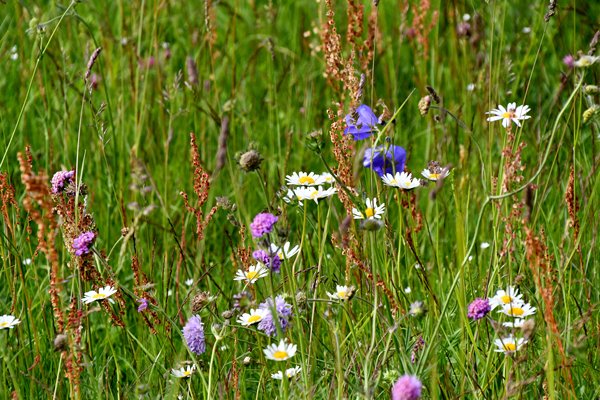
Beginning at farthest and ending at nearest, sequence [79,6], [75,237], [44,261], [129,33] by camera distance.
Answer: [79,6]
[129,33]
[44,261]
[75,237]

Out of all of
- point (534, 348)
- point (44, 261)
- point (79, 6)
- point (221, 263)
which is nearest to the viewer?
point (534, 348)

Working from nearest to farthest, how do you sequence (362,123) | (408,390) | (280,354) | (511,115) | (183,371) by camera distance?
(408,390)
(280,354)
(183,371)
(511,115)
(362,123)

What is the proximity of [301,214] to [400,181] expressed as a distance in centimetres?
24

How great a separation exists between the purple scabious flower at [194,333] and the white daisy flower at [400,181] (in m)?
0.45

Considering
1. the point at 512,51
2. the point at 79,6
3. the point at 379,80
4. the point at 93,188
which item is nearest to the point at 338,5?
the point at 379,80

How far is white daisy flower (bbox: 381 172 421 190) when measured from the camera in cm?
176

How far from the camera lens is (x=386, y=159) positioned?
6.33 ft

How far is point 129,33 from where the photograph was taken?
11.7ft

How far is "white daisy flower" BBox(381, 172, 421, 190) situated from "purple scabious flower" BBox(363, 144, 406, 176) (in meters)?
0.03

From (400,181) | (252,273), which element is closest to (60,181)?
(252,273)

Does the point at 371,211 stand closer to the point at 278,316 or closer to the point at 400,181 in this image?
the point at 400,181

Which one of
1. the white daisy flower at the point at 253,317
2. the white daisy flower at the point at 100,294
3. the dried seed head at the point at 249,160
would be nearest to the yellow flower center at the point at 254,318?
the white daisy flower at the point at 253,317

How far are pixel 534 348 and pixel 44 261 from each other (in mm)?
1546

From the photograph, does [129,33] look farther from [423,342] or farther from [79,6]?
[423,342]
